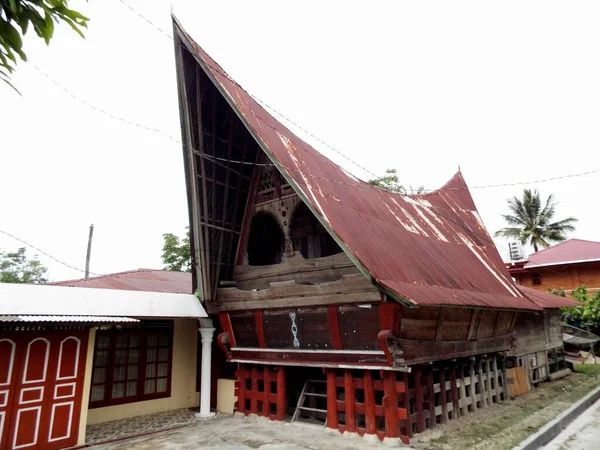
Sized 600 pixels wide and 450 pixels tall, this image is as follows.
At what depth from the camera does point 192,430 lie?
8.22 meters

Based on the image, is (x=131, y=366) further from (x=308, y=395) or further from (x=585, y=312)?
(x=585, y=312)

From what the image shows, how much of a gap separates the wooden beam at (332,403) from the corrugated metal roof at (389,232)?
2.38m

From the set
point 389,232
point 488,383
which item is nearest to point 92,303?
point 389,232

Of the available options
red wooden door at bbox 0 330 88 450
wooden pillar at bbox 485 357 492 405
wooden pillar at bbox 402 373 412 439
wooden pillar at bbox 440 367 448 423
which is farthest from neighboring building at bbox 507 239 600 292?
red wooden door at bbox 0 330 88 450

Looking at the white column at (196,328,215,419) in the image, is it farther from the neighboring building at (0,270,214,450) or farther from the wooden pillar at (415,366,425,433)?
the wooden pillar at (415,366,425,433)

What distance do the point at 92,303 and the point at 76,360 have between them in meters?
1.03

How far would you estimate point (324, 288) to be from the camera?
781cm

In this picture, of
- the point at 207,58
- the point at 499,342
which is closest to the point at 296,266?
the point at 207,58

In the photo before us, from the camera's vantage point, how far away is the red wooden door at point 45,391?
665 centimetres

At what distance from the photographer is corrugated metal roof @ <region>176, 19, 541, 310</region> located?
7.22m

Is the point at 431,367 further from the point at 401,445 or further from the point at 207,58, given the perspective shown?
the point at 207,58

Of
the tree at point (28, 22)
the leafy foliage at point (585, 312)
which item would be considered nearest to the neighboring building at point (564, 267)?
the leafy foliage at point (585, 312)

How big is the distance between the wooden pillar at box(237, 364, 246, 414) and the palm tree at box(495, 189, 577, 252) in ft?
112

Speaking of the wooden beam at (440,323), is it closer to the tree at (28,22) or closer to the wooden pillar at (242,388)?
the wooden pillar at (242,388)
